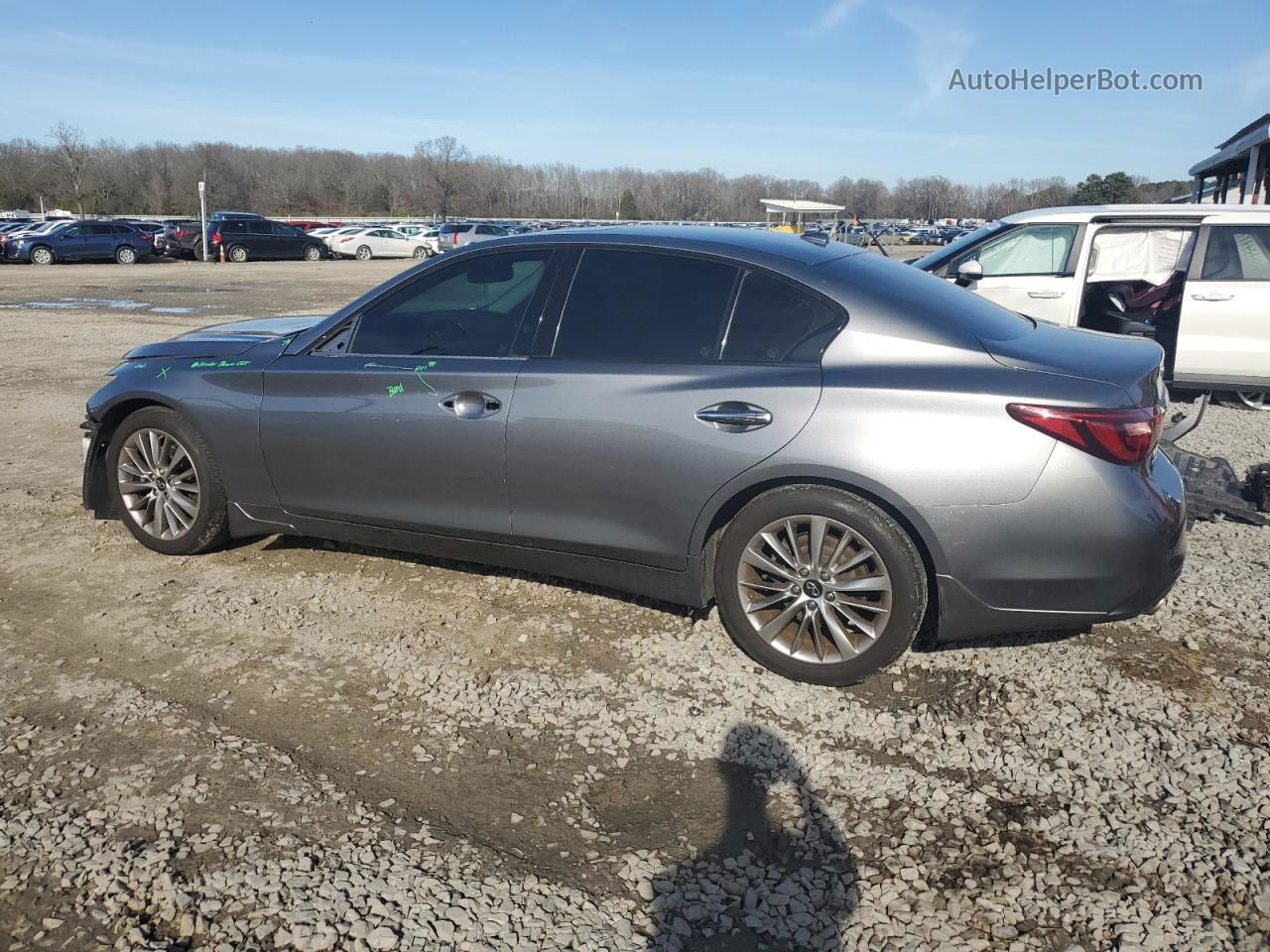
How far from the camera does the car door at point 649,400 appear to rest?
3.71 metres

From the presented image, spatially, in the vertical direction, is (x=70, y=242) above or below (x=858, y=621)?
above

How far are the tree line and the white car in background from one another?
49755mm

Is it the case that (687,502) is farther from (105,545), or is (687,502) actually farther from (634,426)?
(105,545)

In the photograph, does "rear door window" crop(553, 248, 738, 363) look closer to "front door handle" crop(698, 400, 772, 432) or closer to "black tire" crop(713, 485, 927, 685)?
"front door handle" crop(698, 400, 772, 432)

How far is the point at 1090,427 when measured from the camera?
3.38m

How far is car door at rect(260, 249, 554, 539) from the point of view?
4176 millimetres

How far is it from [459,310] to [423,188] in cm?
12045

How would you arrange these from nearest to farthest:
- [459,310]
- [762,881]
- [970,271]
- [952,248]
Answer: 1. [762,881]
2. [459,310]
3. [970,271]
4. [952,248]

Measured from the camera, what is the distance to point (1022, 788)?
3.07 m

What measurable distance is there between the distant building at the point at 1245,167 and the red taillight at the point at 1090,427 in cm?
2141

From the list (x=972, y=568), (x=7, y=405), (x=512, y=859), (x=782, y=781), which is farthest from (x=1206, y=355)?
(x=7, y=405)

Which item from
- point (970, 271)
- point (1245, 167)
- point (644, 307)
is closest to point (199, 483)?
point (644, 307)

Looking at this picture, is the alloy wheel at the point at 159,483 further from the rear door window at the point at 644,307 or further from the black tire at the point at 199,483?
the rear door window at the point at 644,307

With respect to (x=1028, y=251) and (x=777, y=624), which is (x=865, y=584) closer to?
(x=777, y=624)
